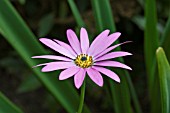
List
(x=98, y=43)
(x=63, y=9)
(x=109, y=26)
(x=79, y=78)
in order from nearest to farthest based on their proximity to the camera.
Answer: (x=79, y=78) < (x=98, y=43) < (x=109, y=26) < (x=63, y=9)

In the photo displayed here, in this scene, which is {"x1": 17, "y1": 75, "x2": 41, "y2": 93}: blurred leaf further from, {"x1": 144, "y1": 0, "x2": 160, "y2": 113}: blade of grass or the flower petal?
the flower petal

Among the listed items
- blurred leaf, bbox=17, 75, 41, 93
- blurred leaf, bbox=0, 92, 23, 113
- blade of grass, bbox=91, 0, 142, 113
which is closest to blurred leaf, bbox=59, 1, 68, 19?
blurred leaf, bbox=17, 75, 41, 93

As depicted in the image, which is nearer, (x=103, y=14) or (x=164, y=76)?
(x=164, y=76)

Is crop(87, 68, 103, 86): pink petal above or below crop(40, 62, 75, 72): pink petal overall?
below

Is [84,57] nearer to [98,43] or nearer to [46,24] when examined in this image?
[98,43]

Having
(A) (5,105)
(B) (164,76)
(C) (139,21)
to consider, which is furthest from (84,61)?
(C) (139,21)

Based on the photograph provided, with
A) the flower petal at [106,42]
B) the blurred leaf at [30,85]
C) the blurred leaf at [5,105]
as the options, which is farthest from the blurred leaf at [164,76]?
the blurred leaf at [30,85]

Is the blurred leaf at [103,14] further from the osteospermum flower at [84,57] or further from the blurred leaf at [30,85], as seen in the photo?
the blurred leaf at [30,85]

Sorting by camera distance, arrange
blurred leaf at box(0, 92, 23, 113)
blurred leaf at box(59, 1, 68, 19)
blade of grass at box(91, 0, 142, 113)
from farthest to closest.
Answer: blurred leaf at box(59, 1, 68, 19), blade of grass at box(91, 0, 142, 113), blurred leaf at box(0, 92, 23, 113)
